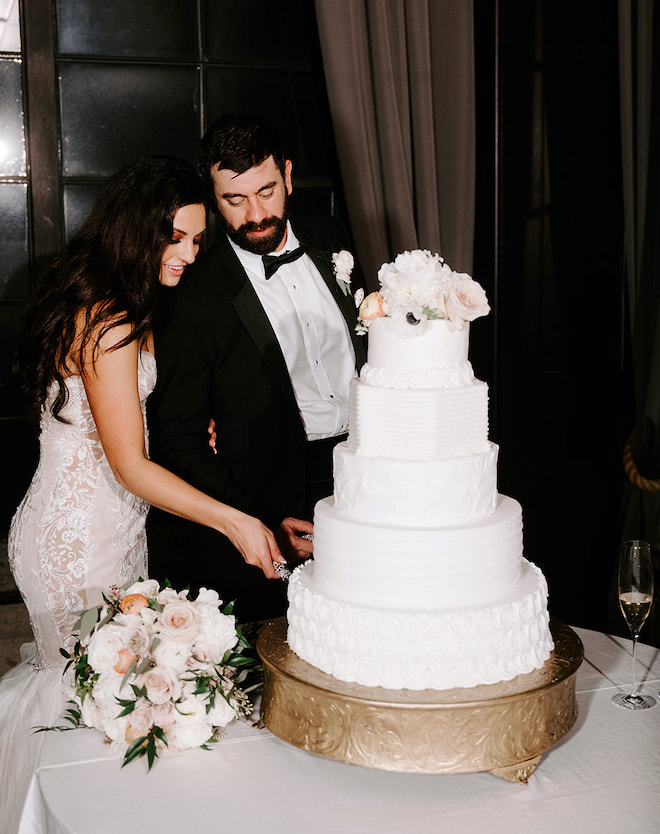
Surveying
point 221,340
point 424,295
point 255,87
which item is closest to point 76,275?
point 221,340

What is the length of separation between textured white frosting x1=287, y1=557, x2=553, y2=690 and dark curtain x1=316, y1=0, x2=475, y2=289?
2.18 m

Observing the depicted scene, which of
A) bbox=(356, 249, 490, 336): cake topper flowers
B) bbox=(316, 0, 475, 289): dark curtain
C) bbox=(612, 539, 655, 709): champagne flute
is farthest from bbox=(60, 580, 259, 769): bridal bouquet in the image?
bbox=(316, 0, 475, 289): dark curtain

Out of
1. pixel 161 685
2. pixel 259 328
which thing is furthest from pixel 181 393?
pixel 161 685

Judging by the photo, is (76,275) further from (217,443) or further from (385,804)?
(385,804)

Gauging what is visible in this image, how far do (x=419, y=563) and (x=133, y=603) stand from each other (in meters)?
0.58

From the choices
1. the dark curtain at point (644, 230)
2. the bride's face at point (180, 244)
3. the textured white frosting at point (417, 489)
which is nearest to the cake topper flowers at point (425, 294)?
the textured white frosting at point (417, 489)

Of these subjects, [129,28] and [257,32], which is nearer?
[129,28]

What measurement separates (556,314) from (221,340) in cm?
177

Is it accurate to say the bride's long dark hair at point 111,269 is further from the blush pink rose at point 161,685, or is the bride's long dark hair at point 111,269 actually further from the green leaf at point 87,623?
the blush pink rose at point 161,685

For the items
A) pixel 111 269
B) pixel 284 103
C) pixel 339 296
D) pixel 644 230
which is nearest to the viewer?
pixel 111 269

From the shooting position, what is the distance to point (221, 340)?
2.90 meters

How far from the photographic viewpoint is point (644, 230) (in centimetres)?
354

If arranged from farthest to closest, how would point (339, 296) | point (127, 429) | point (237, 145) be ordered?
point (339, 296), point (237, 145), point (127, 429)

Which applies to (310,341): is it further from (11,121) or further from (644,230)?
(11,121)
